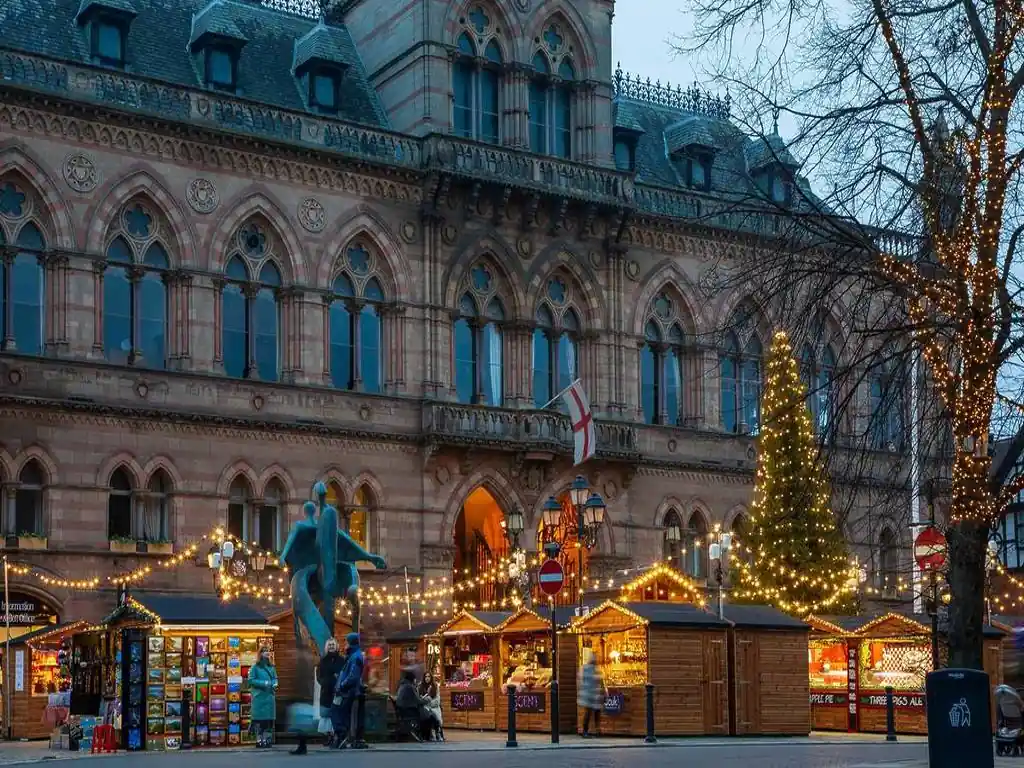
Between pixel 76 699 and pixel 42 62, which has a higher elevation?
pixel 42 62

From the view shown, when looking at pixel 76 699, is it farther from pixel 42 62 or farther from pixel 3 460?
pixel 42 62

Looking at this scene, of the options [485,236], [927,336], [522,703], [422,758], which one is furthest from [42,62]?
[927,336]

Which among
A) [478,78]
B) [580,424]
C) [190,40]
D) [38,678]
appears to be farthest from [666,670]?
[190,40]

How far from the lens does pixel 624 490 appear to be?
153 ft

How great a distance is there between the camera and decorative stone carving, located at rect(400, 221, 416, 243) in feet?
144

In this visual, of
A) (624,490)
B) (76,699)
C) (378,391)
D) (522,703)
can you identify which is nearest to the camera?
(76,699)

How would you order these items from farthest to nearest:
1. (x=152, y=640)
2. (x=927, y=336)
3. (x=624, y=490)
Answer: (x=624, y=490)
(x=152, y=640)
(x=927, y=336)

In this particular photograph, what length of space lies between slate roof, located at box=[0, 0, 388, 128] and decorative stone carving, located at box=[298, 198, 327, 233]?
215cm

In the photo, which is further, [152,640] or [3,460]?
[3,460]

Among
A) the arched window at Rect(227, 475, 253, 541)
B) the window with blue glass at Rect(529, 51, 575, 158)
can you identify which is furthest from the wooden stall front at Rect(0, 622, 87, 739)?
the window with blue glass at Rect(529, 51, 575, 158)

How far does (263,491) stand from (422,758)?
16.3 metres

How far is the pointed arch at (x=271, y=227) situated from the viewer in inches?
1608

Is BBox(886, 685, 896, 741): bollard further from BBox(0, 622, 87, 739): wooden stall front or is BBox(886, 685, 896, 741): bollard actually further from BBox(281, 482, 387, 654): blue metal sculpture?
BBox(0, 622, 87, 739): wooden stall front

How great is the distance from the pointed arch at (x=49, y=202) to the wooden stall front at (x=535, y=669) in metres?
12.1
